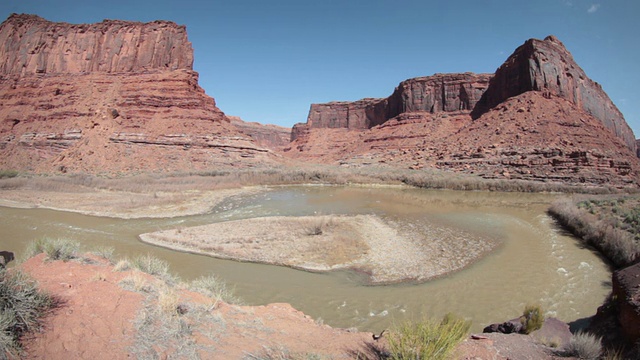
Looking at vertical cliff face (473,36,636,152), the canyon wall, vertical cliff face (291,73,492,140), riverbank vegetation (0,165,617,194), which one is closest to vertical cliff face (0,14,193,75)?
riverbank vegetation (0,165,617,194)

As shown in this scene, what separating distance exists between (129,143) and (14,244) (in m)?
32.1

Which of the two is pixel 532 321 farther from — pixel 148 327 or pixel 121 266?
pixel 121 266

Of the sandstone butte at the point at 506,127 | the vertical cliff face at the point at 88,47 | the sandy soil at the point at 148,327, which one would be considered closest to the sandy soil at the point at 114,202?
the sandy soil at the point at 148,327

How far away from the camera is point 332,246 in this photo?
10602mm

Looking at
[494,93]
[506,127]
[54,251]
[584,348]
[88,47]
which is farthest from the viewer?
[494,93]

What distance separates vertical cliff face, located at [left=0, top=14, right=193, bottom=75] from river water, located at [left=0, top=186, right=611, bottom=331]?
39709 mm

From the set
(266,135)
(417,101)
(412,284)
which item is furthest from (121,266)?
(266,135)

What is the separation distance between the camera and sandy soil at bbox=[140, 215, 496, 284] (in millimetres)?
9078

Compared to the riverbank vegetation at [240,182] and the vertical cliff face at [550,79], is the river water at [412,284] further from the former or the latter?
the vertical cliff face at [550,79]

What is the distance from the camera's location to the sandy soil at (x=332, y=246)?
9.08 m

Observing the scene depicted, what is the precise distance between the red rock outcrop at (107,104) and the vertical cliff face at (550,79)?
1724 inches

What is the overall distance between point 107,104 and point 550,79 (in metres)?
65.2

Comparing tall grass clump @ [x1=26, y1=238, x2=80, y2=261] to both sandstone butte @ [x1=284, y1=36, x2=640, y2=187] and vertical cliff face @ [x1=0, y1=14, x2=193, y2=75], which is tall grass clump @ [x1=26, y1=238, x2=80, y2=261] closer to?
sandstone butte @ [x1=284, y1=36, x2=640, y2=187]

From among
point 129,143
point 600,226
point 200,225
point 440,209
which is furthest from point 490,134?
point 129,143
